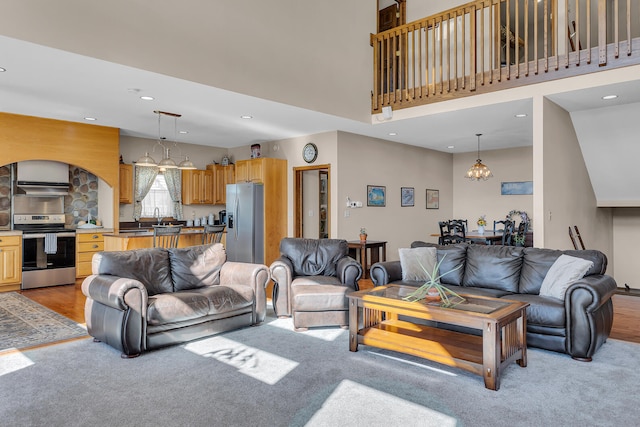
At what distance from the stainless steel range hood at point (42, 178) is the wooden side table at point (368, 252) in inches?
194

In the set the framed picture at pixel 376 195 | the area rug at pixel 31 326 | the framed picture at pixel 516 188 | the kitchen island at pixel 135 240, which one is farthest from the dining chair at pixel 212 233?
the framed picture at pixel 516 188

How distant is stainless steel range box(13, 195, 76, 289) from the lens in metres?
6.37

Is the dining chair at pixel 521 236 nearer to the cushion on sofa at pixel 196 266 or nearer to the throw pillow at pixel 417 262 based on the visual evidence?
the throw pillow at pixel 417 262

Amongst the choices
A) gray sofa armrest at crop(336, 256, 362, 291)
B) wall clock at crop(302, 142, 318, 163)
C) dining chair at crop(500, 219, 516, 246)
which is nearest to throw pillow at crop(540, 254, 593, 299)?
gray sofa armrest at crop(336, 256, 362, 291)

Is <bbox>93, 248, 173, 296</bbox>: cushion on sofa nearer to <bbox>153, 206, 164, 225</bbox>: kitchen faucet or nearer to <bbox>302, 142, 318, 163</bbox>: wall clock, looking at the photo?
<bbox>302, 142, 318, 163</bbox>: wall clock

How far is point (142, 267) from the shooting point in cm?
409

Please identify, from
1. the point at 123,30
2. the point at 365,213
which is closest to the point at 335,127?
the point at 365,213

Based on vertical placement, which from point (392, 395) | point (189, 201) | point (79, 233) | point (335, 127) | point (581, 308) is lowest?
point (392, 395)

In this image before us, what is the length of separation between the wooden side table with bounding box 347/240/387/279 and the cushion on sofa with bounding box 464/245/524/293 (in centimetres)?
265

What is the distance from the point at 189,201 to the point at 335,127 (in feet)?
12.5

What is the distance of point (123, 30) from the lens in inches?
157

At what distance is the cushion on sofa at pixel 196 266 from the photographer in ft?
14.3

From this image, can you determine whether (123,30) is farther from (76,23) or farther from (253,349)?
(253,349)

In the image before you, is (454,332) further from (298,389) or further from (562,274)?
(298,389)
